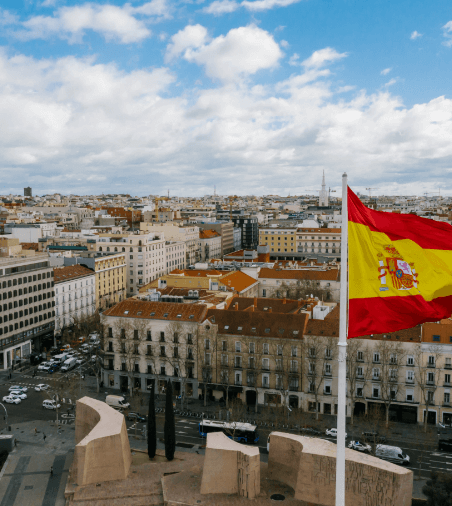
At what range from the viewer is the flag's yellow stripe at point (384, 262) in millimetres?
18766

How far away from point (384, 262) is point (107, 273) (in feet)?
347

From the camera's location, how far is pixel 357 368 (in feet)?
213

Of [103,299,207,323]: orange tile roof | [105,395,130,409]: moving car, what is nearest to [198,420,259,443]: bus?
[105,395,130,409]: moving car

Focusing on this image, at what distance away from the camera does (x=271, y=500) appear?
39062mm

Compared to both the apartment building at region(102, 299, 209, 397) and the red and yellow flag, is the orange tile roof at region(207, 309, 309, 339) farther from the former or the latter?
the red and yellow flag

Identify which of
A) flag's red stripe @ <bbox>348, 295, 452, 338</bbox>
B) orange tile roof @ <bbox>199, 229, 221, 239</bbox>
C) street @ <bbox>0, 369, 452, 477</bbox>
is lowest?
street @ <bbox>0, 369, 452, 477</bbox>

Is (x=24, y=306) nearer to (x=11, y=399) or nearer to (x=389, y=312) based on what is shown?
(x=11, y=399)

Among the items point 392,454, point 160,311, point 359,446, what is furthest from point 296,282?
point 392,454

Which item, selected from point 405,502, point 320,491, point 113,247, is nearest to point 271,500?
point 320,491

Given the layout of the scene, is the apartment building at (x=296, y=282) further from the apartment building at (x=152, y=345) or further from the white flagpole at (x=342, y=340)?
the white flagpole at (x=342, y=340)

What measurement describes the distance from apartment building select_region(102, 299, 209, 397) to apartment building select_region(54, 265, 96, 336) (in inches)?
1048

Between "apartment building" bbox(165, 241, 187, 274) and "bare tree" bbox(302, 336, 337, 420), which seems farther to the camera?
"apartment building" bbox(165, 241, 187, 274)

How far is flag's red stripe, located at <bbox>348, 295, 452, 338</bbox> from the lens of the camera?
62.0 feet

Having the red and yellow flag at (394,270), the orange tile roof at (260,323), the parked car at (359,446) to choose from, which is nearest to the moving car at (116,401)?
the orange tile roof at (260,323)
